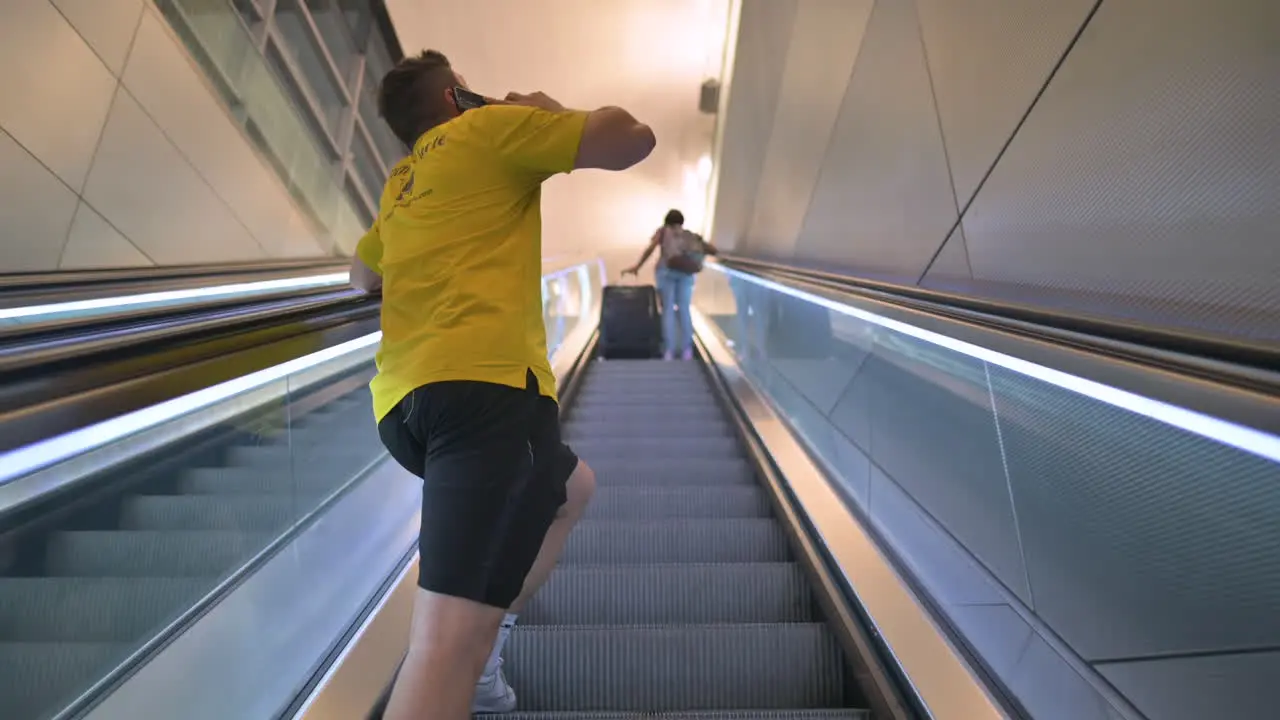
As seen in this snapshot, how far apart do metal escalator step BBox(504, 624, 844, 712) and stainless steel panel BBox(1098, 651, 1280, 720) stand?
84 cm

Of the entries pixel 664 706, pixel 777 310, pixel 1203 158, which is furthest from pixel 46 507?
pixel 777 310

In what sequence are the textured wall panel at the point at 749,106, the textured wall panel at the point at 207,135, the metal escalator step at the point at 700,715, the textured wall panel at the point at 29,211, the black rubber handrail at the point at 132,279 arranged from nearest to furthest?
the metal escalator step at the point at 700,715, the black rubber handrail at the point at 132,279, the textured wall panel at the point at 29,211, the textured wall panel at the point at 207,135, the textured wall panel at the point at 749,106

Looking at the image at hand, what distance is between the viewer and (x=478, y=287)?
1.40 meters

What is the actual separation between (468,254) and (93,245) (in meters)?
4.34

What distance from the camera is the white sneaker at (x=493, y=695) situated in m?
1.86

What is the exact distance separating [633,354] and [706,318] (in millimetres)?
941

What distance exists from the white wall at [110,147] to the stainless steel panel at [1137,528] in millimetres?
4643

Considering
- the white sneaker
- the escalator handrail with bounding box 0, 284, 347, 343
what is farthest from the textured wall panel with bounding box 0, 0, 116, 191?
the white sneaker

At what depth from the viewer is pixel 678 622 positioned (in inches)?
95.7

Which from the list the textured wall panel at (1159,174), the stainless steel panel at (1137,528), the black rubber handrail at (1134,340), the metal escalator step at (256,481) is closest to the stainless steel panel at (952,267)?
the textured wall panel at (1159,174)

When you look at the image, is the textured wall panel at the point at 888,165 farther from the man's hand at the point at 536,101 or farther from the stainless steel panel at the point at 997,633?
the man's hand at the point at 536,101

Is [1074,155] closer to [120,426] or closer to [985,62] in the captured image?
[985,62]

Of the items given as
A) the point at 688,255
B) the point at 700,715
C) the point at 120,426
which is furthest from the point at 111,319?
the point at 688,255

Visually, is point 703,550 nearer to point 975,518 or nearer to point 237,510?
point 975,518
